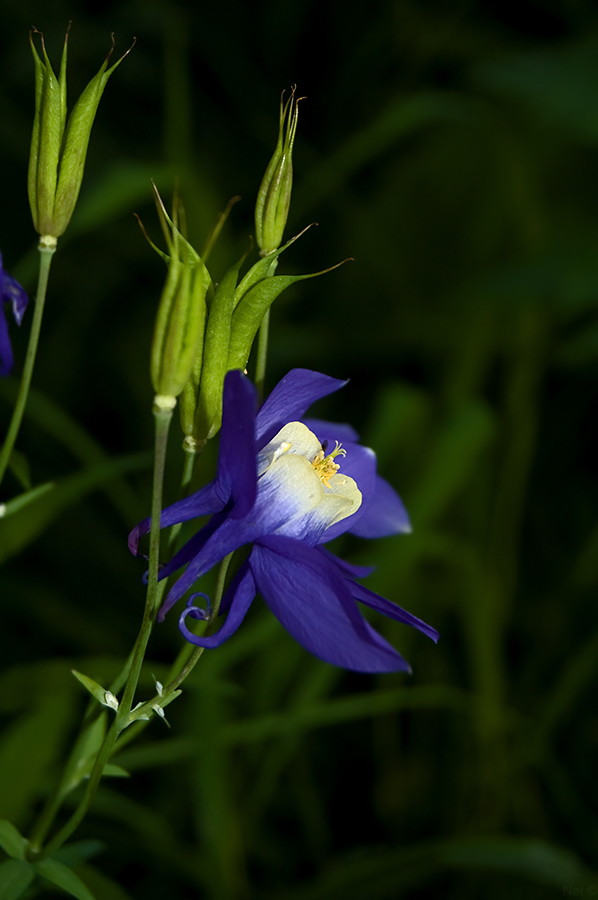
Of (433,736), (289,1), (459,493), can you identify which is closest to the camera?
(433,736)

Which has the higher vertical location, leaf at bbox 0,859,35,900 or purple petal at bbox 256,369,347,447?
purple petal at bbox 256,369,347,447

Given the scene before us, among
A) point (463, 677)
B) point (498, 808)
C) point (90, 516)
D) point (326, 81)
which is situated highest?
point (326, 81)

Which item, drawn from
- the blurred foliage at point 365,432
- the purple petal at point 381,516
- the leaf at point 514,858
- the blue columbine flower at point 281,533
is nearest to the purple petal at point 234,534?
the blue columbine flower at point 281,533

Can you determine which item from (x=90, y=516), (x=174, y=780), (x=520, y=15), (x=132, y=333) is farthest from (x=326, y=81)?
(x=174, y=780)

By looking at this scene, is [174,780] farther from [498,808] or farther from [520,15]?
[520,15]

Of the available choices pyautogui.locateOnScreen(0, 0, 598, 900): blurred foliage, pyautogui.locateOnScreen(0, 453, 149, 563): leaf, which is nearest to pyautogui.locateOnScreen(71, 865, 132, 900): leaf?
pyautogui.locateOnScreen(0, 0, 598, 900): blurred foliage

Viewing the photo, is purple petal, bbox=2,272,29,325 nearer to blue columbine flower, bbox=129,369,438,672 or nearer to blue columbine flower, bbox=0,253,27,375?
blue columbine flower, bbox=0,253,27,375
